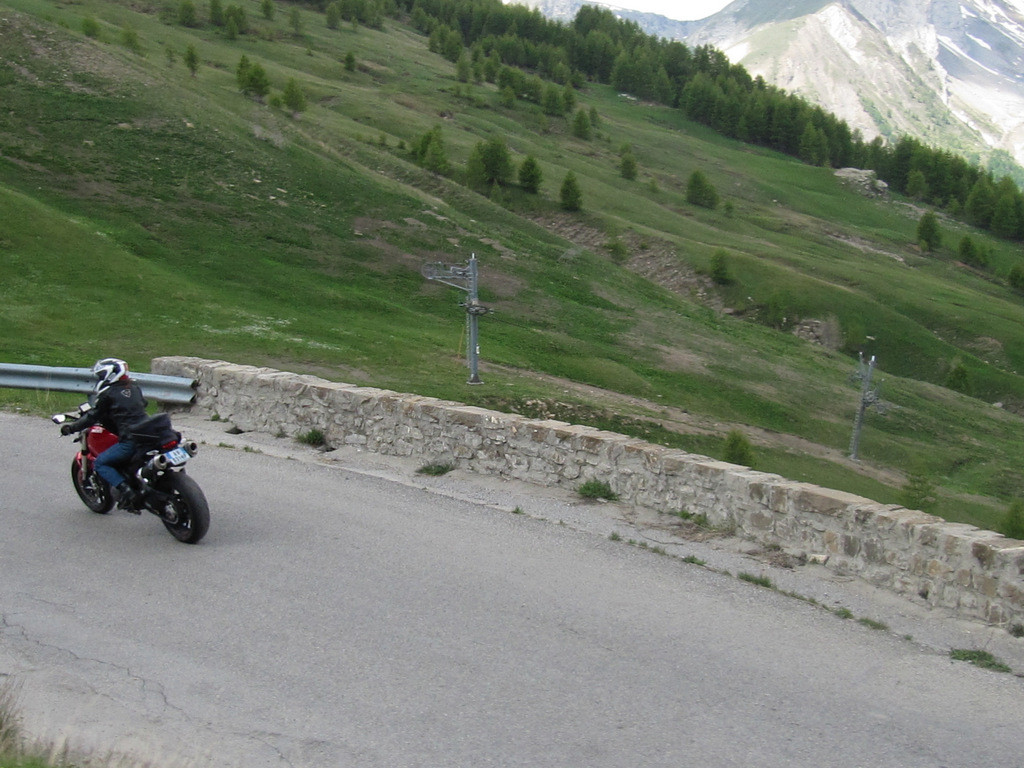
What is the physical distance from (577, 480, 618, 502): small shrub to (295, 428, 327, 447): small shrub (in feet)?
15.5

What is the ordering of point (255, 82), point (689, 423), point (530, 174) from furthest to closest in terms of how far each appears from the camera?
point (530, 174)
point (255, 82)
point (689, 423)

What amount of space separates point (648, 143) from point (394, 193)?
10480 centimetres

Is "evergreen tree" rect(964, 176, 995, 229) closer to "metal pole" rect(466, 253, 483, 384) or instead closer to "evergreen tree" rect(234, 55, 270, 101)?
"evergreen tree" rect(234, 55, 270, 101)

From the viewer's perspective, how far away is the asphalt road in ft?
20.0

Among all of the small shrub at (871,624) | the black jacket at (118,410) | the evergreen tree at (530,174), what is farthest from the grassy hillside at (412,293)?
the small shrub at (871,624)

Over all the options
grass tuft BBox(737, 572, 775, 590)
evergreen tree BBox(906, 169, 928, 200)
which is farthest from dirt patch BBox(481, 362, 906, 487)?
evergreen tree BBox(906, 169, 928, 200)

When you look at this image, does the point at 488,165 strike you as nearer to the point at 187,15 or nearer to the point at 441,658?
the point at 187,15

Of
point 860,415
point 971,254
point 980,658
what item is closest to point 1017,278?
point 971,254

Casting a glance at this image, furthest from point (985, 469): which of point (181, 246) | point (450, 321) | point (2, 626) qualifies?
point (2, 626)

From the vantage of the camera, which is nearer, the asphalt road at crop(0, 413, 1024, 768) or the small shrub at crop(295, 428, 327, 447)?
the asphalt road at crop(0, 413, 1024, 768)

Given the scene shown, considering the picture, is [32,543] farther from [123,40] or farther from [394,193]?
[123,40]

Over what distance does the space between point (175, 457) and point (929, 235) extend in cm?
14038

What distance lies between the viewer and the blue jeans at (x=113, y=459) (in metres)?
9.98

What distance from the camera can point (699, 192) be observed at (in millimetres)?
121375
